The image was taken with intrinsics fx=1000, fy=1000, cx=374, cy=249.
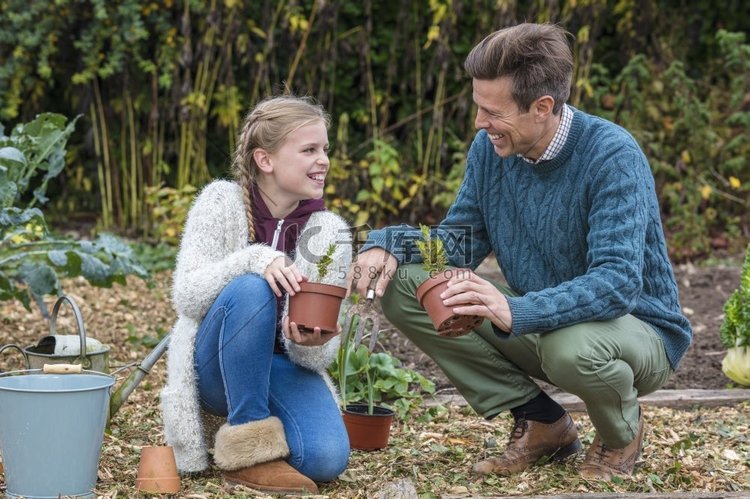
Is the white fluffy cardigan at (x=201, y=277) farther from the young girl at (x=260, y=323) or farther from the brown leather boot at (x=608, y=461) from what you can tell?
the brown leather boot at (x=608, y=461)

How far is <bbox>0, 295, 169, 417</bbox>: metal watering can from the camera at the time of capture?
265cm

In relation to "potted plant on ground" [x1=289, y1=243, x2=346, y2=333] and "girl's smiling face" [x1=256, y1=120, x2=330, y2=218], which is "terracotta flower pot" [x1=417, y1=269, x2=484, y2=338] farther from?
"girl's smiling face" [x1=256, y1=120, x2=330, y2=218]

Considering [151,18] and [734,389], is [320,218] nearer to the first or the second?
[734,389]

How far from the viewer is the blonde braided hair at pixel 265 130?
2648mm

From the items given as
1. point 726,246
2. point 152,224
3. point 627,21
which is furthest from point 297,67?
point 726,246

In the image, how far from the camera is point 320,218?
2.74 m

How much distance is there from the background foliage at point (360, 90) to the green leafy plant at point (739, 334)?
2440 mm

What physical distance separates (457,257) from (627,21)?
4.21m

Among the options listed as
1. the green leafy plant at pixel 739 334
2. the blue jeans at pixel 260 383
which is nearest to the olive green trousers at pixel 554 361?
the blue jeans at pixel 260 383

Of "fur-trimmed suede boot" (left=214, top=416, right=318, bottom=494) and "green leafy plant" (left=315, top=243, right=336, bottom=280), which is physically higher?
"green leafy plant" (left=315, top=243, right=336, bottom=280)

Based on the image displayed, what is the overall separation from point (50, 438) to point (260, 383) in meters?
0.52

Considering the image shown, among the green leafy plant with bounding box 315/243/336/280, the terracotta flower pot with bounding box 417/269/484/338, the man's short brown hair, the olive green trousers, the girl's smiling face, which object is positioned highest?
the man's short brown hair

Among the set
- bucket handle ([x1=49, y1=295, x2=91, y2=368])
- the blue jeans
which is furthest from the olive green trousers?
bucket handle ([x1=49, y1=295, x2=91, y2=368])

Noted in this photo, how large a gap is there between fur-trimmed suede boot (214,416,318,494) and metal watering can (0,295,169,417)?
314 mm
